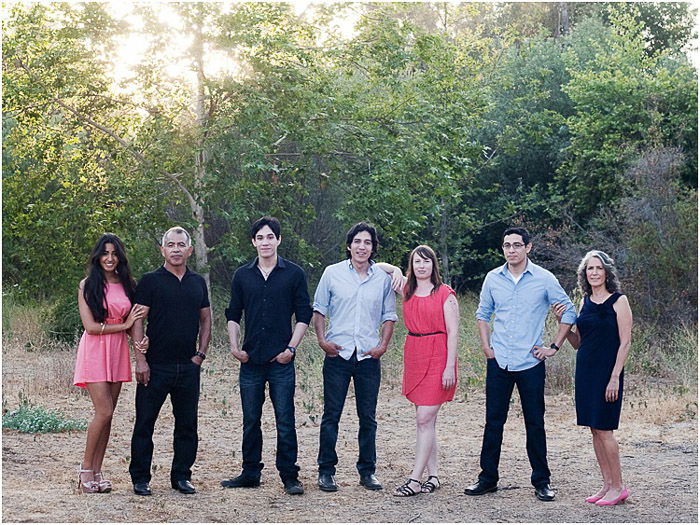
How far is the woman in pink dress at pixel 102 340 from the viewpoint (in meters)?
6.15

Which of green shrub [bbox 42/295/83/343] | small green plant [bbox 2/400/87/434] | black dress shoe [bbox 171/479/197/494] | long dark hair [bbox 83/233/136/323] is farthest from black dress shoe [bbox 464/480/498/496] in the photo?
green shrub [bbox 42/295/83/343]

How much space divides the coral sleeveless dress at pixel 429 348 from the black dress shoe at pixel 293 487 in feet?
3.25

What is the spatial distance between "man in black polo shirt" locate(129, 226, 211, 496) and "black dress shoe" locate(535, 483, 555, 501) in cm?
241

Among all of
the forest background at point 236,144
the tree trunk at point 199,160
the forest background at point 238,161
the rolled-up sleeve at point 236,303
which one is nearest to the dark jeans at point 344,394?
the rolled-up sleeve at point 236,303

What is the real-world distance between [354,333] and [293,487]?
115cm

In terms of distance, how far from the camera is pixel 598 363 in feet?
19.8

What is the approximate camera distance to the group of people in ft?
20.1

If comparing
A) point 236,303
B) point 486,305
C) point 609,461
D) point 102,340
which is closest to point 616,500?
point 609,461

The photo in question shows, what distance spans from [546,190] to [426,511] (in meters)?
16.4

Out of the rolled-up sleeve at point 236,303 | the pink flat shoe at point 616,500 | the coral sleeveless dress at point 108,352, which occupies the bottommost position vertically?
the pink flat shoe at point 616,500

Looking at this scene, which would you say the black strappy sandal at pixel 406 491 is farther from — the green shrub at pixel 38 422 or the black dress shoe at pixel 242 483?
the green shrub at pixel 38 422

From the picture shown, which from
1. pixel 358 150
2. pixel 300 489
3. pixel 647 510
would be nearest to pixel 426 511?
pixel 300 489

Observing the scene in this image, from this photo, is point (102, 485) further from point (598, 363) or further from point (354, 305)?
point (598, 363)

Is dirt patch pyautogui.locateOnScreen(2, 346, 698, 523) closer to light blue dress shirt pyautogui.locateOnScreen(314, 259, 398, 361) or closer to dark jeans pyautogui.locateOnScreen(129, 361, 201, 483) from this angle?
dark jeans pyautogui.locateOnScreen(129, 361, 201, 483)
